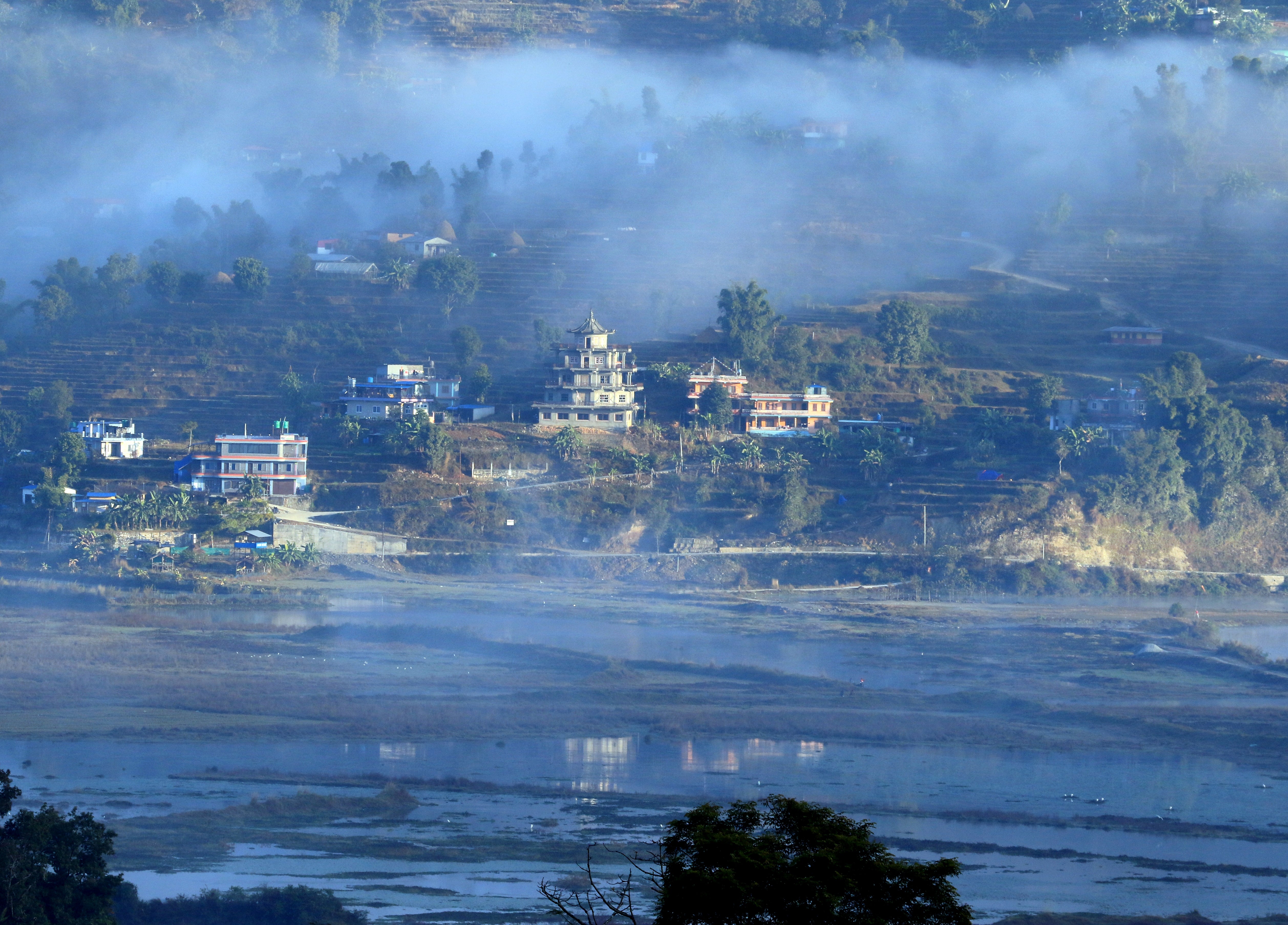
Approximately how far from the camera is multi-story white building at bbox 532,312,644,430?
54750mm

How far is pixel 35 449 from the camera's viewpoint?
54.2 meters

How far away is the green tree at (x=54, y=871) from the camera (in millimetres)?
19891

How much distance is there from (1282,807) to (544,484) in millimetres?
27382

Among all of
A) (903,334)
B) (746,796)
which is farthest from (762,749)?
(903,334)

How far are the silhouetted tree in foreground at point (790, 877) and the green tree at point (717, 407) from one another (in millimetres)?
40916

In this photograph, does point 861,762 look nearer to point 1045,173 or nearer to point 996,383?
point 996,383

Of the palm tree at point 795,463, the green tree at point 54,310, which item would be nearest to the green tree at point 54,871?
the palm tree at point 795,463

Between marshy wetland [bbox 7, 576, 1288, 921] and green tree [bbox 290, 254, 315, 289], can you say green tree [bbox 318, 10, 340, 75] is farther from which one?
marshy wetland [bbox 7, 576, 1288, 921]

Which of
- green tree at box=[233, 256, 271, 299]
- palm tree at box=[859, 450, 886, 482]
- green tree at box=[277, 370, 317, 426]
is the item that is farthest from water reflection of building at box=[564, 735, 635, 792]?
green tree at box=[233, 256, 271, 299]

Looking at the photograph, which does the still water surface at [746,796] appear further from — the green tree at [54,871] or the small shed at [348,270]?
the small shed at [348,270]

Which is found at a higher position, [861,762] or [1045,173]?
[1045,173]

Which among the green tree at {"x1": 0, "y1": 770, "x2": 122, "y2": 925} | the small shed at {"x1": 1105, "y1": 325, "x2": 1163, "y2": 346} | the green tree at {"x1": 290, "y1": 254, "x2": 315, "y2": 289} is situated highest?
the green tree at {"x1": 290, "y1": 254, "x2": 315, "y2": 289}

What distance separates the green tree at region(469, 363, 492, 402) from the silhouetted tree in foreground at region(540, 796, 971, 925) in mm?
43427

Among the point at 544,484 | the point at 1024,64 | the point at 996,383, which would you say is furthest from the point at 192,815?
the point at 1024,64
